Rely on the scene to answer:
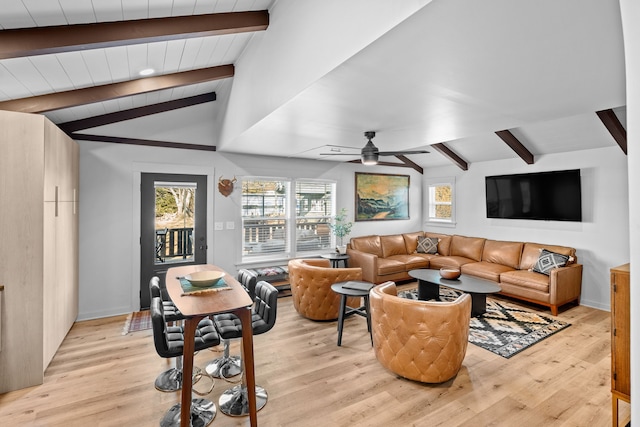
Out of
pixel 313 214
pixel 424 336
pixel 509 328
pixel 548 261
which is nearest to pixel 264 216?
pixel 313 214

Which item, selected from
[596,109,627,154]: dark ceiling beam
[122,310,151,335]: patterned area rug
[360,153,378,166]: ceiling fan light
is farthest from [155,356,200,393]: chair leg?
[596,109,627,154]: dark ceiling beam

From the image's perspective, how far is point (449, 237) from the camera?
6.72 m

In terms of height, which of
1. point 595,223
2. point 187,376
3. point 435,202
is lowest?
point 187,376

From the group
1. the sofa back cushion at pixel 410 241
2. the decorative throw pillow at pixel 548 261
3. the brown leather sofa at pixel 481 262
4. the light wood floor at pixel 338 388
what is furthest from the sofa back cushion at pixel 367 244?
the light wood floor at pixel 338 388

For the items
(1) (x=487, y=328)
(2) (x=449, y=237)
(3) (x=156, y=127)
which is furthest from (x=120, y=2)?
(2) (x=449, y=237)

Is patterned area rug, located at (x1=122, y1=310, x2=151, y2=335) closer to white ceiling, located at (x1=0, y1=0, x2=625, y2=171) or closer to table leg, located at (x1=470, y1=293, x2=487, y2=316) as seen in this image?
white ceiling, located at (x1=0, y1=0, x2=625, y2=171)

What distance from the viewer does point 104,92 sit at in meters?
3.26

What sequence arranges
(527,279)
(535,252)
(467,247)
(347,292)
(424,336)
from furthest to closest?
1. (467,247)
2. (535,252)
3. (527,279)
4. (347,292)
5. (424,336)

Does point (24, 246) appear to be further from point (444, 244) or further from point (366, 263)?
point (444, 244)

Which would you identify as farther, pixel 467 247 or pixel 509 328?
pixel 467 247

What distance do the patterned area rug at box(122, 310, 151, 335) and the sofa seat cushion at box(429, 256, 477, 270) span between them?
4.86 m

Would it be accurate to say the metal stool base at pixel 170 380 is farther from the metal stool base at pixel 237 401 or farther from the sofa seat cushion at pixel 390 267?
the sofa seat cushion at pixel 390 267

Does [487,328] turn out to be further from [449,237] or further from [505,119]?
[449,237]

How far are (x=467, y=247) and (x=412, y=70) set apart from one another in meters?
5.07
